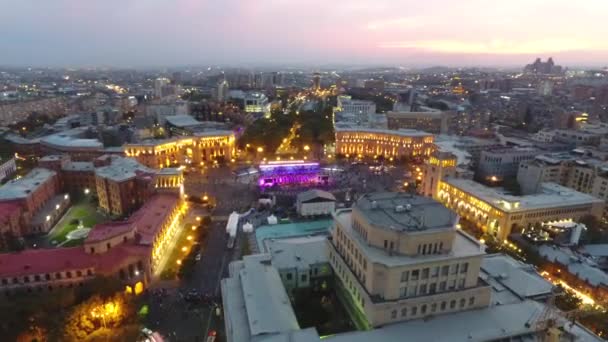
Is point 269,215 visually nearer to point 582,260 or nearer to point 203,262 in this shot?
point 203,262

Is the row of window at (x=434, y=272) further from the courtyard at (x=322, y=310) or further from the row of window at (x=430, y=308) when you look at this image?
the courtyard at (x=322, y=310)

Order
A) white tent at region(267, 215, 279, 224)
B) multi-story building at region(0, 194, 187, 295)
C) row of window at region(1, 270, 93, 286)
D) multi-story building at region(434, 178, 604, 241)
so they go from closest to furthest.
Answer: row of window at region(1, 270, 93, 286) → multi-story building at region(0, 194, 187, 295) → multi-story building at region(434, 178, 604, 241) → white tent at region(267, 215, 279, 224)

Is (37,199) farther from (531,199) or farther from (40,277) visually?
(531,199)

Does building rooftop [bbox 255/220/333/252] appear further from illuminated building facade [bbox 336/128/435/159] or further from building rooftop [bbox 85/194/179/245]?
illuminated building facade [bbox 336/128/435/159]

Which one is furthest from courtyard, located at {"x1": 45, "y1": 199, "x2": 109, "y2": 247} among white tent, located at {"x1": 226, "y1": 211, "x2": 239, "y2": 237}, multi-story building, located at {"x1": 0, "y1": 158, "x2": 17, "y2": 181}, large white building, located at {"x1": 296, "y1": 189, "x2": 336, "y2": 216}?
large white building, located at {"x1": 296, "y1": 189, "x2": 336, "y2": 216}

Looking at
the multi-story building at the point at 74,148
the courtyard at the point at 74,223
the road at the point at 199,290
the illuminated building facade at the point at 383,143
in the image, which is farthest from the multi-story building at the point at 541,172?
the multi-story building at the point at 74,148
